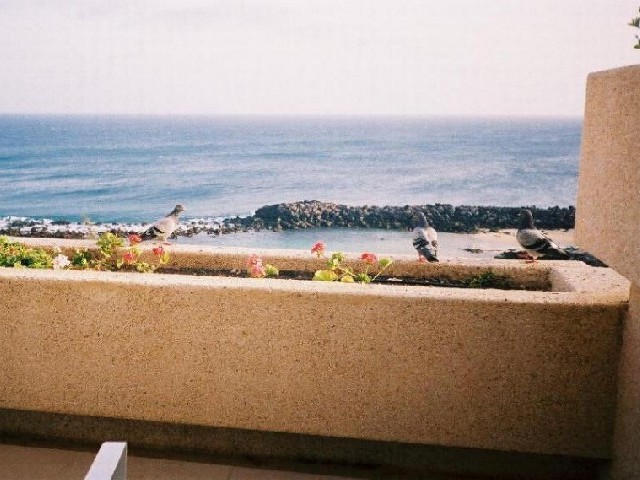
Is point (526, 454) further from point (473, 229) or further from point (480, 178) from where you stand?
point (480, 178)

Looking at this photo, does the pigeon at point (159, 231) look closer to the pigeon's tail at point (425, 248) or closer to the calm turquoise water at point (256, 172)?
the pigeon's tail at point (425, 248)

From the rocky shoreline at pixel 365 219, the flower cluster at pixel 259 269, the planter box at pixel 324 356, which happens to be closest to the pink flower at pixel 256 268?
the flower cluster at pixel 259 269

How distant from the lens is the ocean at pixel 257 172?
55812 millimetres

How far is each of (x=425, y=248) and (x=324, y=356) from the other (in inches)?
76.5

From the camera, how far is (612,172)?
7.67 feet

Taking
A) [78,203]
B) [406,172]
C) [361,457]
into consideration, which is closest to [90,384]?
[361,457]

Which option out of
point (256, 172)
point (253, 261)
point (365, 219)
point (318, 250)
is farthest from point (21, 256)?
point (256, 172)

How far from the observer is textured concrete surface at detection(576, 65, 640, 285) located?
217 cm

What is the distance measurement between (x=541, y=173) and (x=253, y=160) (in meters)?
38.9

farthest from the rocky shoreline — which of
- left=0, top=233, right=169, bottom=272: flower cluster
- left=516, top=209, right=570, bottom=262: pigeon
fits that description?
left=0, top=233, right=169, bottom=272: flower cluster

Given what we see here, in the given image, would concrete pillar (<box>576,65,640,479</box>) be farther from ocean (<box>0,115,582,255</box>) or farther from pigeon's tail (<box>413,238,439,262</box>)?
ocean (<box>0,115,582,255</box>)

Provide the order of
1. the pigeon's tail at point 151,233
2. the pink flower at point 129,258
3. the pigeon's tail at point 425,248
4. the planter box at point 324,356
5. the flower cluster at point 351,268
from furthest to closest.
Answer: the pigeon's tail at point 151,233 → the pigeon's tail at point 425,248 → the pink flower at point 129,258 → the flower cluster at point 351,268 → the planter box at point 324,356

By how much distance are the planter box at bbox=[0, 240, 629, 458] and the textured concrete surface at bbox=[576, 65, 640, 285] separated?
1.50 ft

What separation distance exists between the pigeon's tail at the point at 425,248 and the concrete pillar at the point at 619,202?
4.72 ft
